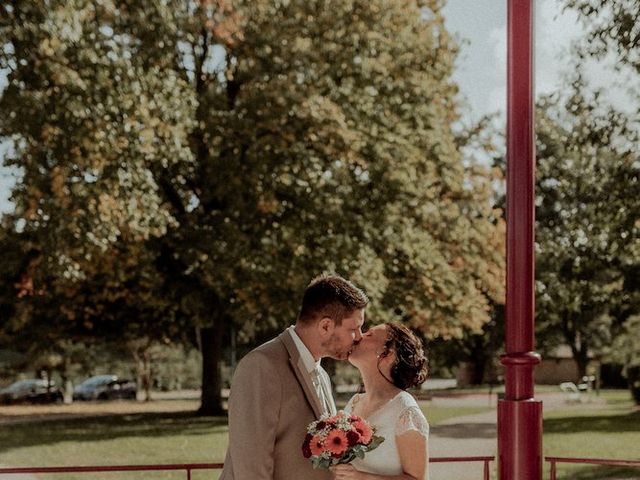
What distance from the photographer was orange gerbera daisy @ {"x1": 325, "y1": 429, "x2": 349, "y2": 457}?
404cm

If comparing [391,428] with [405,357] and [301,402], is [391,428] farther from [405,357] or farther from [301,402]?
[301,402]

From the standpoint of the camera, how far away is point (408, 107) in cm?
2458

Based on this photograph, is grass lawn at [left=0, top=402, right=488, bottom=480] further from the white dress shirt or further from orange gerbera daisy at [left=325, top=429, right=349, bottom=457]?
orange gerbera daisy at [left=325, top=429, right=349, bottom=457]

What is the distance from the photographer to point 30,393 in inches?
1924

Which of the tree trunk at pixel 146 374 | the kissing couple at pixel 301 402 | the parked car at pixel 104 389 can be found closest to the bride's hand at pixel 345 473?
the kissing couple at pixel 301 402

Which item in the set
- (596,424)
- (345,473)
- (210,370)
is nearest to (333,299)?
(345,473)

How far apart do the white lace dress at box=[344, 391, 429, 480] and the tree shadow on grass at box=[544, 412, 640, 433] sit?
27.5 m

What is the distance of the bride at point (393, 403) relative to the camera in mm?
4762

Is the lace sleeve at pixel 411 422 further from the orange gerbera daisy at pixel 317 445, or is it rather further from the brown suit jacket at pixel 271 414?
the orange gerbera daisy at pixel 317 445

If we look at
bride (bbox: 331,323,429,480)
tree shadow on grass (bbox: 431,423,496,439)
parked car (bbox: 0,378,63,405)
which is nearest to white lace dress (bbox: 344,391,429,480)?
bride (bbox: 331,323,429,480)

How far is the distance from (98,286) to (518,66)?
26.4 metres

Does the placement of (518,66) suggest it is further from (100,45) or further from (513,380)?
(100,45)

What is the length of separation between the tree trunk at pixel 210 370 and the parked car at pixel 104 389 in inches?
910

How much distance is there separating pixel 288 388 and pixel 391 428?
91cm
